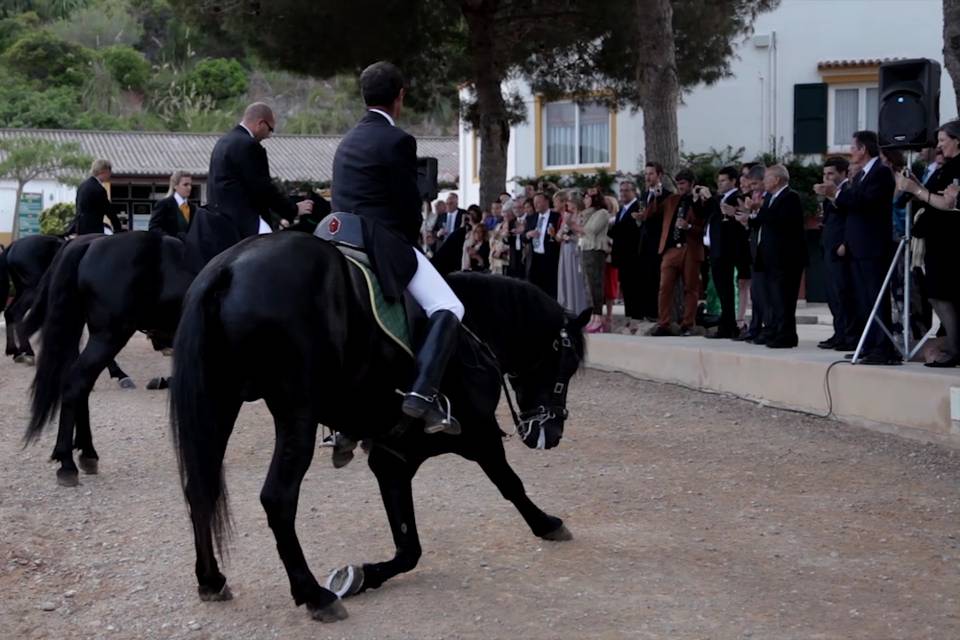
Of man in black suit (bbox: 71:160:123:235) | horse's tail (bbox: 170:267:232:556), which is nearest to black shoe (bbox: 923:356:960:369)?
horse's tail (bbox: 170:267:232:556)

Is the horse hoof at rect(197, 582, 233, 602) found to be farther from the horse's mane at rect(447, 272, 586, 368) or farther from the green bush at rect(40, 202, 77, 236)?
the green bush at rect(40, 202, 77, 236)

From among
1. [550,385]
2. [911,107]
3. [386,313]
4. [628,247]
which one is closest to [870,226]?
[911,107]

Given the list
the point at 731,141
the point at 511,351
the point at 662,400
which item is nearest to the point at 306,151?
the point at 731,141

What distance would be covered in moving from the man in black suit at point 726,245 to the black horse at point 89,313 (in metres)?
6.69

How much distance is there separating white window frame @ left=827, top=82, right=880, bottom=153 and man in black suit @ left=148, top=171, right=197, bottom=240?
18.0 metres

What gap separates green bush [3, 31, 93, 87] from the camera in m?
69.4

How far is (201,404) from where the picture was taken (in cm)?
524

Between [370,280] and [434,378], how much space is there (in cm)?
52

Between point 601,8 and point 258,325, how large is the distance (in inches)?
688

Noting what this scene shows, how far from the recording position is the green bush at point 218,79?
7594cm

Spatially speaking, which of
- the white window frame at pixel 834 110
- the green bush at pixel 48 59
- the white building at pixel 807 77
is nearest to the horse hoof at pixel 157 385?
the white building at pixel 807 77

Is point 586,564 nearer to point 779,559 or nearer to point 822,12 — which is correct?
point 779,559

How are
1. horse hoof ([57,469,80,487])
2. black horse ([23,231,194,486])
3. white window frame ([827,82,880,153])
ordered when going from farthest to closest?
1. white window frame ([827,82,880,153])
2. black horse ([23,231,194,486])
3. horse hoof ([57,469,80,487])

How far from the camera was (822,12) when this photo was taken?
28750 millimetres
